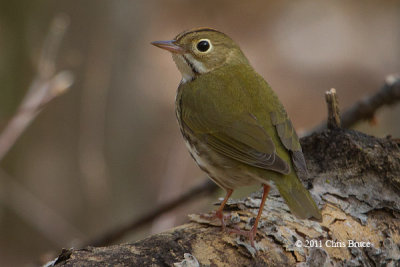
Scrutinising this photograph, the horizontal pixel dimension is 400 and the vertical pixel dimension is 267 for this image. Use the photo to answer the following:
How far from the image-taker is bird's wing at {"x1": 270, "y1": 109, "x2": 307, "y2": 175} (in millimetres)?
2650

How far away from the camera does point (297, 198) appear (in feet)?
8.07

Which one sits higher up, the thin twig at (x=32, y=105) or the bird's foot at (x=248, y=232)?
the thin twig at (x=32, y=105)

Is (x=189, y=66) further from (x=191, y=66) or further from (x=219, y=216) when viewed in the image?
(x=219, y=216)

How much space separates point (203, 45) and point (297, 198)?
133 cm

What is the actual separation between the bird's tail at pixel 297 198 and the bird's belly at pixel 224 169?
19 cm

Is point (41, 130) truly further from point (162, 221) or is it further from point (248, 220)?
point (248, 220)

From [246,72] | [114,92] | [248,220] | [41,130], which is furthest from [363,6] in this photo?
[248,220]

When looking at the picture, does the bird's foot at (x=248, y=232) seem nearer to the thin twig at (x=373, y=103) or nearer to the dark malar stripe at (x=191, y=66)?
the dark malar stripe at (x=191, y=66)

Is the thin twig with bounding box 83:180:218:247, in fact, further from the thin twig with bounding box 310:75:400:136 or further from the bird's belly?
the bird's belly

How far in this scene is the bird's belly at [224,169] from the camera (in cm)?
276

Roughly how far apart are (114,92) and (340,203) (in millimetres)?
3683

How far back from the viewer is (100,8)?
529 cm

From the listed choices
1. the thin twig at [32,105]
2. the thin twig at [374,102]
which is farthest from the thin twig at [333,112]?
the thin twig at [32,105]

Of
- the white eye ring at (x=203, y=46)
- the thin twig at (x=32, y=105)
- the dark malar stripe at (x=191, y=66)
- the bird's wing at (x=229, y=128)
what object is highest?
the thin twig at (x=32, y=105)
